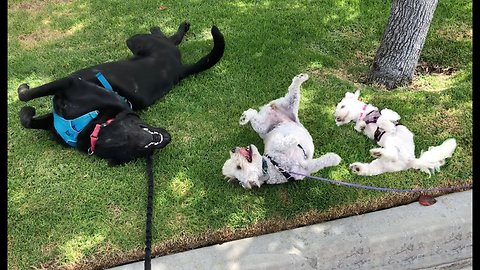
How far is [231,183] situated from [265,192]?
24 centimetres

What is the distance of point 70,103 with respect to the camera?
3744 millimetres

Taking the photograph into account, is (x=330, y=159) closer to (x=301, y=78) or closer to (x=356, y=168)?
(x=356, y=168)

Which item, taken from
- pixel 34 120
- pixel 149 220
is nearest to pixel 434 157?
pixel 149 220

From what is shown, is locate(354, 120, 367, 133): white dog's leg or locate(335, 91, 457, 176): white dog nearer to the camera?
locate(335, 91, 457, 176): white dog

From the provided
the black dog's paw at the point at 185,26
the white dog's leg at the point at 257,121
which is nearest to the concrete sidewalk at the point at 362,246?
the white dog's leg at the point at 257,121

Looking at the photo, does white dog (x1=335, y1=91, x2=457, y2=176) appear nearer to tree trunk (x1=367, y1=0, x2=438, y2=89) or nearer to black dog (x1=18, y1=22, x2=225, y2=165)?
tree trunk (x1=367, y1=0, x2=438, y2=89)

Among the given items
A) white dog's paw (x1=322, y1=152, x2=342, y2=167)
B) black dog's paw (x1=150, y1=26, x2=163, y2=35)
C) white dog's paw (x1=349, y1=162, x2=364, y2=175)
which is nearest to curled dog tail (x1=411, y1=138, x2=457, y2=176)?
white dog's paw (x1=349, y1=162, x2=364, y2=175)

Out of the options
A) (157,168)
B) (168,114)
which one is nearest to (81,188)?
(157,168)

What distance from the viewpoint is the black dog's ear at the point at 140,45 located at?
4.52m

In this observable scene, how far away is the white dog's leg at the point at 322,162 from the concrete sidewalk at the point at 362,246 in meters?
0.36

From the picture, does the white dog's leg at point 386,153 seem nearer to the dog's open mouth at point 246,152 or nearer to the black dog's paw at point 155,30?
the dog's open mouth at point 246,152

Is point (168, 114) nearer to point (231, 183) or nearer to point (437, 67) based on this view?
point (231, 183)

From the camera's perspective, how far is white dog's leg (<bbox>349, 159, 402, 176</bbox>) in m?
3.48

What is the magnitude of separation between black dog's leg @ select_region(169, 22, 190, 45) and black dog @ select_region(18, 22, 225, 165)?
2.25 ft
